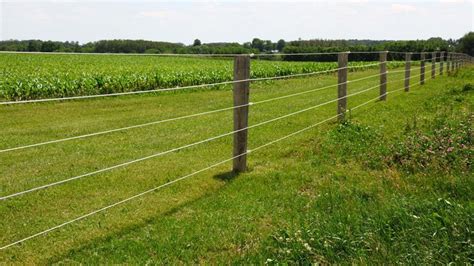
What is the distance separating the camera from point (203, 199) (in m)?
5.84

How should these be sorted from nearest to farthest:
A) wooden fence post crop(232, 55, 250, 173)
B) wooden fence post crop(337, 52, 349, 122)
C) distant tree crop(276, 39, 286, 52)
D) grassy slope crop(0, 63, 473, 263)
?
grassy slope crop(0, 63, 473, 263) → wooden fence post crop(232, 55, 250, 173) → wooden fence post crop(337, 52, 349, 122) → distant tree crop(276, 39, 286, 52)

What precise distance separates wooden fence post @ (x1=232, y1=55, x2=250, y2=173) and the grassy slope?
22 cm

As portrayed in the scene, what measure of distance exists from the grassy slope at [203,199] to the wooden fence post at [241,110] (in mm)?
225

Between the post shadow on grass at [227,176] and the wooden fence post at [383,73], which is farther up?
the wooden fence post at [383,73]

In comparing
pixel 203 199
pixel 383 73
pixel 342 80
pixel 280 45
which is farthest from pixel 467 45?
pixel 203 199

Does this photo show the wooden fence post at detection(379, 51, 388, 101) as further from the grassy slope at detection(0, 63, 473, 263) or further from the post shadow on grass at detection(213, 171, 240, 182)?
the post shadow on grass at detection(213, 171, 240, 182)

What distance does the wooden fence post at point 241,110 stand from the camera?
6551 millimetres

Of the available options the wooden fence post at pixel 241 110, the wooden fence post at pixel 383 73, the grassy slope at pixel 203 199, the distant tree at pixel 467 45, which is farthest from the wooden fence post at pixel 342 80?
the distant tree at pixel 467 45

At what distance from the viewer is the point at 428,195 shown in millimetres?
5219

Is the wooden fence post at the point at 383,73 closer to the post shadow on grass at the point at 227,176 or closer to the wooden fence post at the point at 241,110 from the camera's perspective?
the wooden fence post at the point at 241,110

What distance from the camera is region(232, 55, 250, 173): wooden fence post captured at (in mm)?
6551

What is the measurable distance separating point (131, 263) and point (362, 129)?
5.84m

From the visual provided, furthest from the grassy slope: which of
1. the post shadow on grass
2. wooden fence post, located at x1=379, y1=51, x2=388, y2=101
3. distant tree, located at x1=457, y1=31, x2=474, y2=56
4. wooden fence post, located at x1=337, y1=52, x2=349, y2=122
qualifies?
distant tree, located at x1=457, y1=31, x2=474, y2=56

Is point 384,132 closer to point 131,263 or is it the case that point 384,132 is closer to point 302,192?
point 302,192
